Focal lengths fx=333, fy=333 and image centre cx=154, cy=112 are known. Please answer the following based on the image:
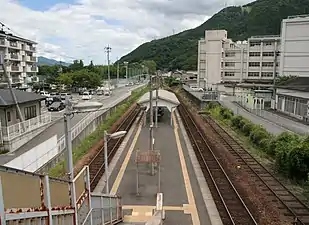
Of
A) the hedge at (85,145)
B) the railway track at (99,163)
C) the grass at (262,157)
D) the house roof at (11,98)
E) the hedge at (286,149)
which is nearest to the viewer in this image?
the grass at (262,157)

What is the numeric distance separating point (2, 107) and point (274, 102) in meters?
29.5

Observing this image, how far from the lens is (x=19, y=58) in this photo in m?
56.7

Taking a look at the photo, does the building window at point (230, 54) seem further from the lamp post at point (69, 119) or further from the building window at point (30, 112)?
the lamp post at point (69, 119)

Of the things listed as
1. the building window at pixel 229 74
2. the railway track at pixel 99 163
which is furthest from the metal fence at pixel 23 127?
the building window at pixel 229 74

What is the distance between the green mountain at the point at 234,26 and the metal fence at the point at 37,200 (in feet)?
270

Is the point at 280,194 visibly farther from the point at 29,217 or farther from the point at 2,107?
the point at 2,107

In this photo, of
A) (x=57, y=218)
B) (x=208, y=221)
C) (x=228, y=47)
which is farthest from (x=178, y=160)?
(x=228, y=47)

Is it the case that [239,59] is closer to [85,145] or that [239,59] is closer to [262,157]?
[262,157]

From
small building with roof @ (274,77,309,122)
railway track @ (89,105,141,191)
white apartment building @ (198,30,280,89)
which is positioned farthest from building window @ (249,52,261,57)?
railway track @ (89,105,141,191)

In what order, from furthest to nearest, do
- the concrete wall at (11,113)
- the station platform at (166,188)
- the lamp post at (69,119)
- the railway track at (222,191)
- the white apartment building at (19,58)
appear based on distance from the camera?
1. the white apartment building at (19,58)
2. the concrete wall at (11,113)
3. the station platform at (166,188)
4. the railway track at (222,191)
5. the lamp post at (69,119)

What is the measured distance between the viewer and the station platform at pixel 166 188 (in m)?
10.8

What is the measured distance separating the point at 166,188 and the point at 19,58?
50808mm

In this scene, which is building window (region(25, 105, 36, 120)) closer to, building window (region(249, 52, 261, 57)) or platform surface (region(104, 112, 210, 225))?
platform surface (region(104, 112, 210, 225))

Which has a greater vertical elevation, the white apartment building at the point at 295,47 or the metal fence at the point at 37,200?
the white apartment building at the point at 295,47
